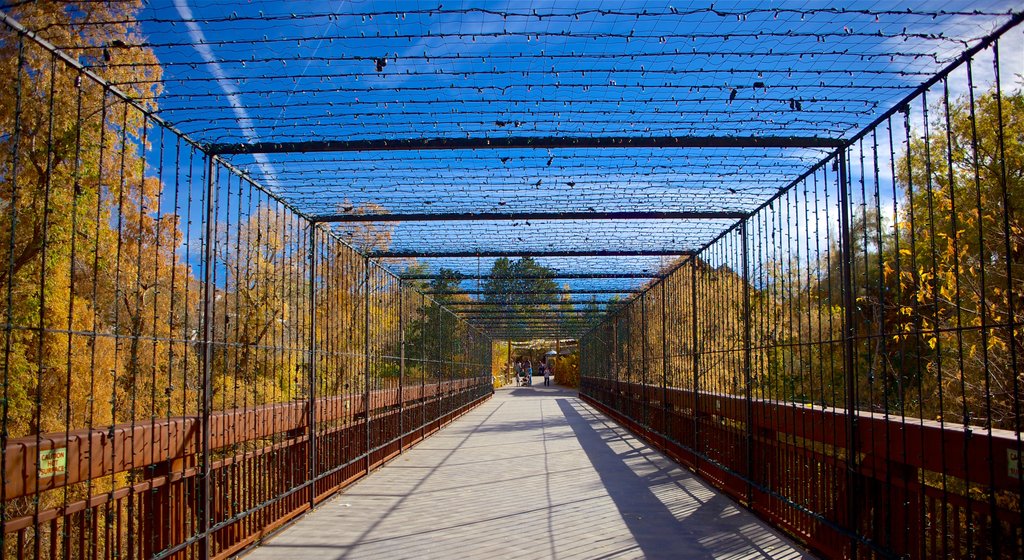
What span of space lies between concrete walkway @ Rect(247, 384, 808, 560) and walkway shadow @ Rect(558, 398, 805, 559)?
0.04 ft

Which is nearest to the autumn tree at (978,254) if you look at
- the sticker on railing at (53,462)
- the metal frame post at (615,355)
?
the sticker on railing at (53,462)

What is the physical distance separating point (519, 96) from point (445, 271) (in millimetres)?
11052

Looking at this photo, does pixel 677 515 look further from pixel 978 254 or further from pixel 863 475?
pixel 978 254

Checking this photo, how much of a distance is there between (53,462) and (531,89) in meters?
3.93

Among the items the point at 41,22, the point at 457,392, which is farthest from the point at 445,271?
the point at 41,22

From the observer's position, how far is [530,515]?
775cm

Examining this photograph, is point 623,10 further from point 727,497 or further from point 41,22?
point 41,22

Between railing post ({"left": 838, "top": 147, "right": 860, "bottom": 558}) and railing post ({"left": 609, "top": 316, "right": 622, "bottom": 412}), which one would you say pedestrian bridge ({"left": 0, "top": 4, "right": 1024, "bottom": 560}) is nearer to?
railing post ({"left": 838, "top": 147, "right": 860, "bottom": 558})

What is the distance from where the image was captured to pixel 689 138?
257 inches

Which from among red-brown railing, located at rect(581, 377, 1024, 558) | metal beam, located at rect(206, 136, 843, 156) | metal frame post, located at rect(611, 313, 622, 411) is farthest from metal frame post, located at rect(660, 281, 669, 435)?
metal beam, located at rect(206, 136, 843, 156)

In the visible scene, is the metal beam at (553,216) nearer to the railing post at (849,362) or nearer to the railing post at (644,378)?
the railing post at (849,362)

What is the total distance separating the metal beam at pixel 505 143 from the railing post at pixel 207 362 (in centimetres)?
48

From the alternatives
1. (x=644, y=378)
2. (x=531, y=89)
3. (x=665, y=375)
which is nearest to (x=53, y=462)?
(x=531, y=89)

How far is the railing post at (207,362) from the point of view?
528 centimetres
